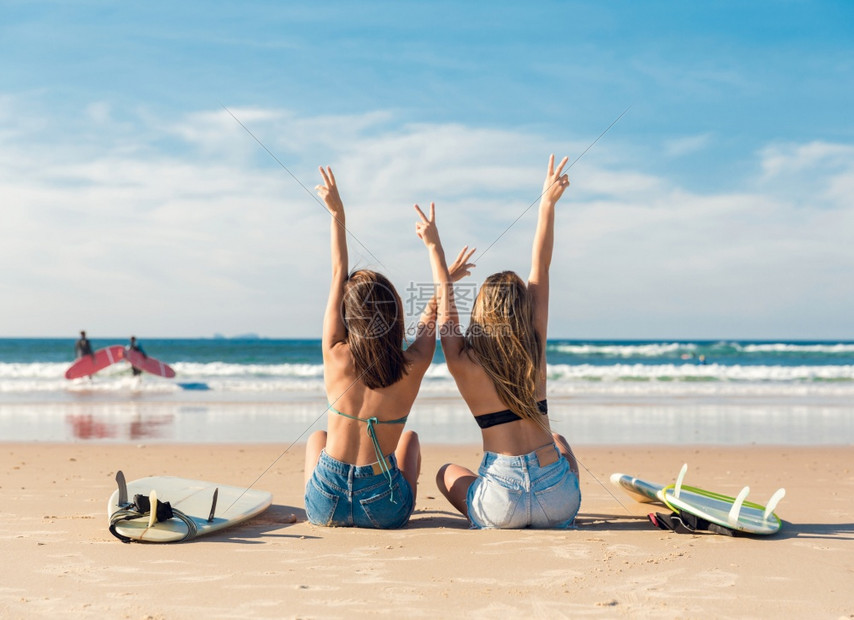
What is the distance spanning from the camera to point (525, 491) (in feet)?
12.2

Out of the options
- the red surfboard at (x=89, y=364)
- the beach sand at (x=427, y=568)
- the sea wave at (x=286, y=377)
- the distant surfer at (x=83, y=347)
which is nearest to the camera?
the beach sand at (x=427, y=568)

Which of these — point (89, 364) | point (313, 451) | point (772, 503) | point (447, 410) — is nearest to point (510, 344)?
point (313, 451)

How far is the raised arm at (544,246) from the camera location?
382 cm

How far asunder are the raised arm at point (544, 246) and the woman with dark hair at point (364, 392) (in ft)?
1.89

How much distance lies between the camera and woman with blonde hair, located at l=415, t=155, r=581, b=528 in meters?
3.65

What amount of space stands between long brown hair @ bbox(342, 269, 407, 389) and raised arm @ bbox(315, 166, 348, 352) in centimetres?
5

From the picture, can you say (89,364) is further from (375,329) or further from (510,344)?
(510,344)

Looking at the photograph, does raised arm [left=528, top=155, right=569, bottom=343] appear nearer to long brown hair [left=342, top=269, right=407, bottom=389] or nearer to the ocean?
long brown hair [left=342, top=269, right=407, bottom=389]

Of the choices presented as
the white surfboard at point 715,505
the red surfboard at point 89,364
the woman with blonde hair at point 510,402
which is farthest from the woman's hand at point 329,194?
the red surfboard at point 89,364

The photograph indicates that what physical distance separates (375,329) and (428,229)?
78 cm

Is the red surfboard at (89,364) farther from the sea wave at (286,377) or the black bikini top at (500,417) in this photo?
the black bikini top at (500,417)

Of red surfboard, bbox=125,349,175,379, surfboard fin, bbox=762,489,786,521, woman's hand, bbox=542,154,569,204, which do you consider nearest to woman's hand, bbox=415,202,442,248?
woman's hand, bbox=542,154,569,204

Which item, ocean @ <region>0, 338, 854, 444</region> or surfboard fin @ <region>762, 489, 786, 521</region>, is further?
ocean @ <region>0, 338, 854, 444</region>

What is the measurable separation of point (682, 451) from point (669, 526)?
419 cm
